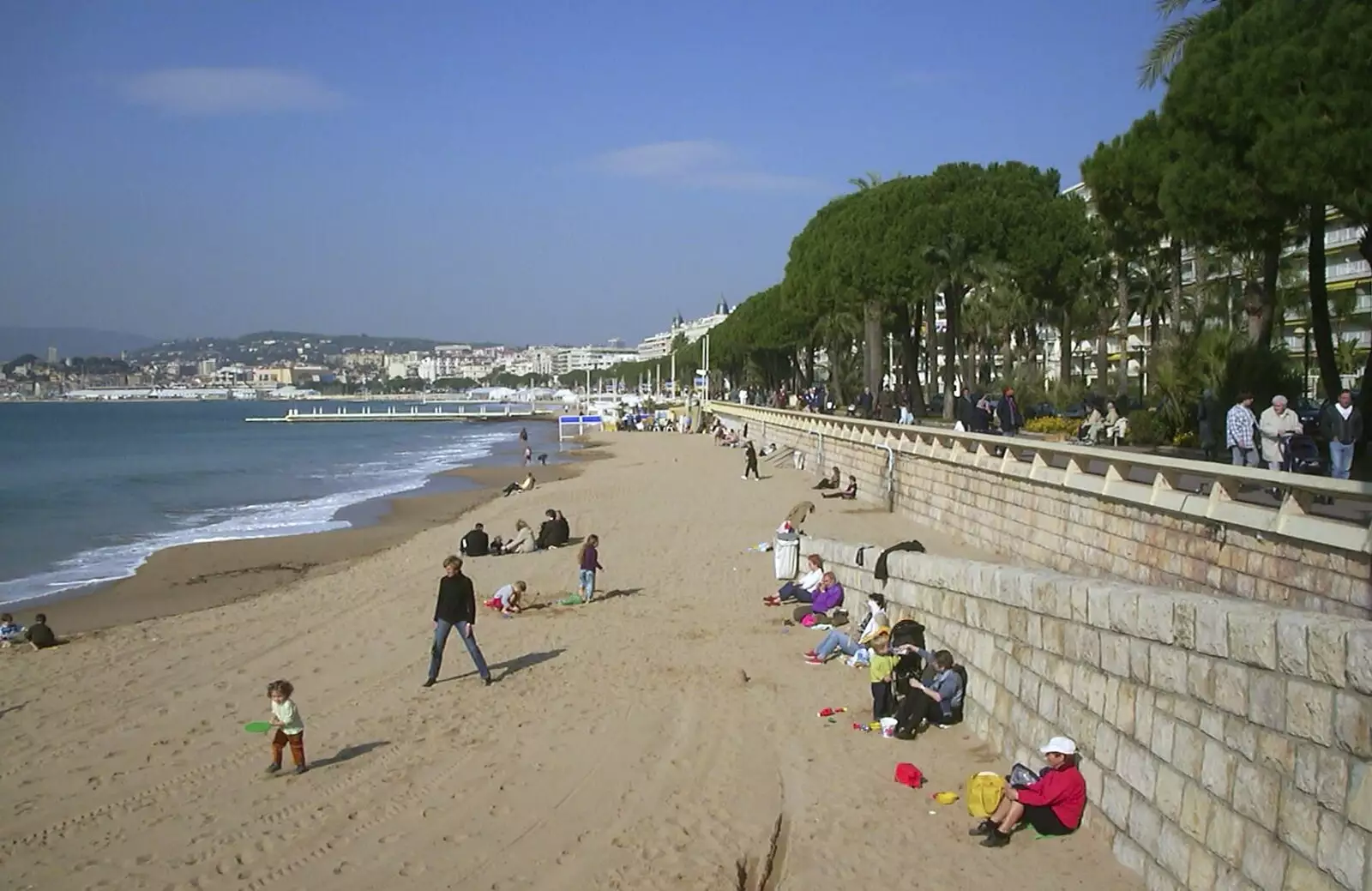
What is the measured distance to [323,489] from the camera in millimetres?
42844

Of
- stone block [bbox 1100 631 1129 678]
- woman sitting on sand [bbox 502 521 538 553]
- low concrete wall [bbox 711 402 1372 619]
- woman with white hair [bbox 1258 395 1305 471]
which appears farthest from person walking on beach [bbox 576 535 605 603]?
stone block [bbox 1100 631 1129 678]

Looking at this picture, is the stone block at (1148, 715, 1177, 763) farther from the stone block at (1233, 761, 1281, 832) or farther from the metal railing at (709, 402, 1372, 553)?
the metal railing at (709, 402, 1372, 553)

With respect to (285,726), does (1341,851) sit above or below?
above

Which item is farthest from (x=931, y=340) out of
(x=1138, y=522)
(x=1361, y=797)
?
(x=1361, y=797)

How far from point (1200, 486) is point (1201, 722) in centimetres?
680

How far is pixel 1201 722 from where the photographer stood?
5.62 metres

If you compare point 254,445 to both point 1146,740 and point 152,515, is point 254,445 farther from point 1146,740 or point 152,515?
point 1146,740

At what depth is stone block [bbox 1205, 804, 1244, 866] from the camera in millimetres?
5180

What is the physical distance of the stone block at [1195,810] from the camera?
5504 millimetres

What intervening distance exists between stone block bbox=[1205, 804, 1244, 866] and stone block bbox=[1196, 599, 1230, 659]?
708mm

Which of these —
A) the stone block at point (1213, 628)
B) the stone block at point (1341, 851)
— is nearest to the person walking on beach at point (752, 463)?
the stone block at point (1213, 628)

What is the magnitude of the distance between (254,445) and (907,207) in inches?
2072

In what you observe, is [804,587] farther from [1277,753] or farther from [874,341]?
[874,341]

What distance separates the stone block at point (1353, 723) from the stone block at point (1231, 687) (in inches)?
26.9
